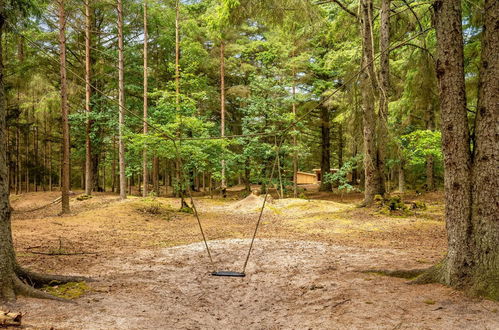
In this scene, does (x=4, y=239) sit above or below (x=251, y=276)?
above

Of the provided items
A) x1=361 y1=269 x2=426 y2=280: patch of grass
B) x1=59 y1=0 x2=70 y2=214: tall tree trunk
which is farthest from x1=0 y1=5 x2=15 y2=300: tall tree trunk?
x1=59 y1=0 x2=70 y2=214: tall tree trunk

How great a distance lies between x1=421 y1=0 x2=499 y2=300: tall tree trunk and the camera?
9.20 feet

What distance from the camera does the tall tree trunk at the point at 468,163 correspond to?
2.80 metres

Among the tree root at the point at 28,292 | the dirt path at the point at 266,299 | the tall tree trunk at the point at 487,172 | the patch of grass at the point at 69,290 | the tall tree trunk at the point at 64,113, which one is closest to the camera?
→ the dirt path at the point at 266,299

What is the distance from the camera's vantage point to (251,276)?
429cm

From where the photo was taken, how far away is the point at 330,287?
11.5ft

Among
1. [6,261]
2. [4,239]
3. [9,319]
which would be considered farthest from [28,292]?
[9,319]

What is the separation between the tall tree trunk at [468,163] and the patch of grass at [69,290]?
3736 mm

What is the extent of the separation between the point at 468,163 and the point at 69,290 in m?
4.30

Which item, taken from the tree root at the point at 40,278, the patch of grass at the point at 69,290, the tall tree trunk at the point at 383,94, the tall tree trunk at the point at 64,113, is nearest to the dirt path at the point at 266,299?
the patch of grass at the point at 69,290

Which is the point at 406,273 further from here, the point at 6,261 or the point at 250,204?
the point at 250,204

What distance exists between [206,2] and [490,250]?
58.3ft

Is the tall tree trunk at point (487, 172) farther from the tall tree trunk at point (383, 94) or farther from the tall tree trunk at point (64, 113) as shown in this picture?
the tall tree trunk at point (64, 113)

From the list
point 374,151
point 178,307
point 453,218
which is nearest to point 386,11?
point 374,151
